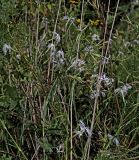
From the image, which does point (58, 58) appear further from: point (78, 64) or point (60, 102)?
point (60, 102)

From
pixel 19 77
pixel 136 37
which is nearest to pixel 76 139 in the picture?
pixel 19 77

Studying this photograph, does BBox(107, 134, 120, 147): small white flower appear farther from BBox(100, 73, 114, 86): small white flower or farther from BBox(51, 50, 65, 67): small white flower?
BBox(51, 50, 65, 67): small white flower

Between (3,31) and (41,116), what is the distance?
651mm

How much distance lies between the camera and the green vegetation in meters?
2.27

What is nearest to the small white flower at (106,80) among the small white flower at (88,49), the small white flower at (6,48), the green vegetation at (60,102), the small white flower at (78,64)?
the green vegetation at (60,102)

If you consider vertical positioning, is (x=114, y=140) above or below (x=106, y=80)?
below

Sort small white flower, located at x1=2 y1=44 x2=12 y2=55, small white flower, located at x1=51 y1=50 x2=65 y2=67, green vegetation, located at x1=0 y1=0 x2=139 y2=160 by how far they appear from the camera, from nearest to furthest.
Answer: green vegetation, located at x1=0 y1=0 x2=139 y2=160 < small white flower, located at x1=2 y1=44 x2=12 y2=55 < small white flower, located at x1=51 y1=50 x2=65 y2=67

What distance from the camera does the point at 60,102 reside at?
7.88 ft

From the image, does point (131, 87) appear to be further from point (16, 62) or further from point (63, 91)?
point (16, 62)

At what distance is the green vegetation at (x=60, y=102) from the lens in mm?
2266

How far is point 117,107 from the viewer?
8.46ft

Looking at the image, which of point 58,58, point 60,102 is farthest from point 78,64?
point 60,102

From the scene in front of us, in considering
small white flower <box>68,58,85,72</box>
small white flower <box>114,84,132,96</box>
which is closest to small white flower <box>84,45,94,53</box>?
small white flower <box>68,58,85,72</box>

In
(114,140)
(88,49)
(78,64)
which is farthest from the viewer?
(88,49)
